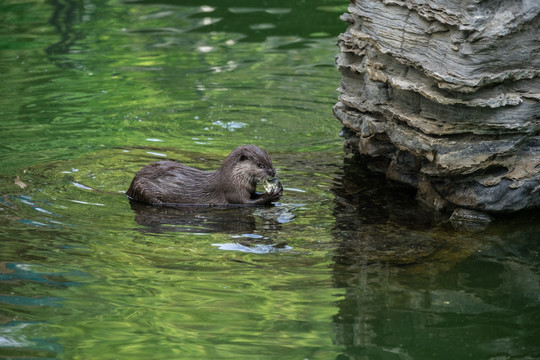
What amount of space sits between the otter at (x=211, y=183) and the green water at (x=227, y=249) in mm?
170

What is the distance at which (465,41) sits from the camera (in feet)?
22.2

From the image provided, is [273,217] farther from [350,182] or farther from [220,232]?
[350,182]

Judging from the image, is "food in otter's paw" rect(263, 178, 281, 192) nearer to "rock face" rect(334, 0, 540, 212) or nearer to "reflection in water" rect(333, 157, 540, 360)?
"reflection in water" rect(333, 157, 540, 360)

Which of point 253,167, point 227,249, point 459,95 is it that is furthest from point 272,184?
point 459,95

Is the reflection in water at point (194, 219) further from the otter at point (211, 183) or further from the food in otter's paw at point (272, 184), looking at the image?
the food in otter's paw at point (272, 184)

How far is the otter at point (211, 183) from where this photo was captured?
26.5 ft

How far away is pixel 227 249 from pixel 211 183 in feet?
4.85

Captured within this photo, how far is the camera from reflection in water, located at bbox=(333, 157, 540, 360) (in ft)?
17.3

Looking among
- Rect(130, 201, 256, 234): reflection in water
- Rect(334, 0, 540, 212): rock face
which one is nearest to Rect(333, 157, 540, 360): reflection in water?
Rect(334, 0, 540, 212): rock face

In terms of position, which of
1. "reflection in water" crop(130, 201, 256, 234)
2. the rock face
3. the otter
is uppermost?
the rock face

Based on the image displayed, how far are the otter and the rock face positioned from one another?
120 cm

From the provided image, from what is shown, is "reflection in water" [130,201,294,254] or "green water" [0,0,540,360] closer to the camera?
"green water" [0,0,540,360]

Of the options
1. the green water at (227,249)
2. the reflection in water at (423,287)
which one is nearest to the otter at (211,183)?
the green water at (227,249)

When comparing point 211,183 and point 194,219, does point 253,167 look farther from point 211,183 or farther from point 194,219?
point 194,219
